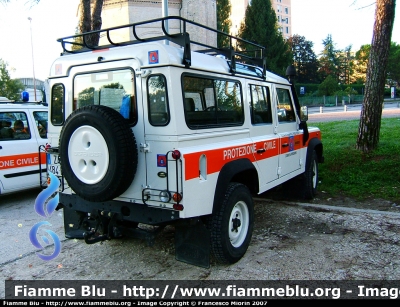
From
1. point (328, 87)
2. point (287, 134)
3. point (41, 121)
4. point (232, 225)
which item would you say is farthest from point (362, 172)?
point (328, 87)

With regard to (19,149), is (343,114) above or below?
above

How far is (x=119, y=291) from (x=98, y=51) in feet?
8.30

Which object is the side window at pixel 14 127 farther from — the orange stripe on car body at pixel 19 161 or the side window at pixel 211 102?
the side window at pixel 211 102

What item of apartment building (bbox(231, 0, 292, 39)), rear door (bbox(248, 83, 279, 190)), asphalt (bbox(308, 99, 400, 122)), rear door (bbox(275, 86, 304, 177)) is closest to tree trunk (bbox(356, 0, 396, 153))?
rear door (bbox(275, 86, 304, 177))

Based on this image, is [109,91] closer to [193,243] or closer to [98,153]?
[98,153]

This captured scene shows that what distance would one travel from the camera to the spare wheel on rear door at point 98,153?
3580 millimetres

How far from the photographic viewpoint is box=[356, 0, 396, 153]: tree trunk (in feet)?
27.8

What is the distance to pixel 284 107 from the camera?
6.07m

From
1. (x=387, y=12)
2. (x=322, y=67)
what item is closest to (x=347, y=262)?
(x=387, y=12)

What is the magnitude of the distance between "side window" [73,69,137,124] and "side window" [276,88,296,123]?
2.67 metres

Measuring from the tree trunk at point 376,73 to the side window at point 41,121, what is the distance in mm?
6975

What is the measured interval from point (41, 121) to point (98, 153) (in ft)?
15.2

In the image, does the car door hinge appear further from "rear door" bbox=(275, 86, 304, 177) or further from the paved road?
the paved road

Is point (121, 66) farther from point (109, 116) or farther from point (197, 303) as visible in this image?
point (197, 303)
